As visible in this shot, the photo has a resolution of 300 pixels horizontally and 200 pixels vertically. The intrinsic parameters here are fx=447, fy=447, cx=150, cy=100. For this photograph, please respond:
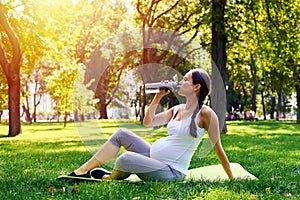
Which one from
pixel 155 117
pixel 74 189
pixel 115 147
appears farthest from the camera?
pixel 155 117

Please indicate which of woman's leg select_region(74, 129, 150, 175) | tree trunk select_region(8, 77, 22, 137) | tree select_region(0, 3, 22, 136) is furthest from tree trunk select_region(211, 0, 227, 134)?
woman's leg select_region(74, 129, 150, 175)

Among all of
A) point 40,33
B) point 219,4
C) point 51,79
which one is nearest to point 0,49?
point 40,33

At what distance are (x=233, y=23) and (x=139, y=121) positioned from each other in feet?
42.0

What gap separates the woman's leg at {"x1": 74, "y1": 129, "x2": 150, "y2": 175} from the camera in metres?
4.94

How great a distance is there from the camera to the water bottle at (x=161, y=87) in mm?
4797

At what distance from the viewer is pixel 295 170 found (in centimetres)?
696

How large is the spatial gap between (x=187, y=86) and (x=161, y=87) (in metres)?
0.28

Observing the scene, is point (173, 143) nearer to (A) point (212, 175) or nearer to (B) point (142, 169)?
(B) point (142, 169)

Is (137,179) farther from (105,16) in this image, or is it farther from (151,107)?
(105,16)

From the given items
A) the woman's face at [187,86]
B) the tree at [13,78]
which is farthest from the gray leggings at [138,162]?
the tree at [13,78]

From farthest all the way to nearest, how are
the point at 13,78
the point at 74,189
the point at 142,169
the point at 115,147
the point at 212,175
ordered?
1. the point at 13,78
2. the point at 212,175
3. the point at 115,147
4. the point at 142,169
5. the point at 74,189

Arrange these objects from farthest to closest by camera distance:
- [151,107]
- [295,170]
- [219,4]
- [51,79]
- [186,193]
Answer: [51,79]
[219,4]
[295,170]
[151,107]
[186,193]

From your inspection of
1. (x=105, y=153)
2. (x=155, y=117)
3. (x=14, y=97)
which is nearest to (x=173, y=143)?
(x=155, y=117)

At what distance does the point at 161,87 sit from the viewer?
4.82m
